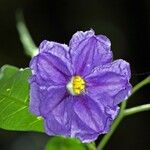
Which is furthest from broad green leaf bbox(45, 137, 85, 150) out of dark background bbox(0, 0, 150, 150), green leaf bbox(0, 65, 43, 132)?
dark background bbox(0, 0, 150, 150)

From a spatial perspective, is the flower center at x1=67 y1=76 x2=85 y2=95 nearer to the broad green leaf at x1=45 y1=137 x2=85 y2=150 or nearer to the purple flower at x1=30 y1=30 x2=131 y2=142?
the purple flower at x1=30 y1=30 x2=131 y2=142

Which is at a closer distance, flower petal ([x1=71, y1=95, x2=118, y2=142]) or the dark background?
flower petal ([x1=71, y1=95, x2=118, y2=142])

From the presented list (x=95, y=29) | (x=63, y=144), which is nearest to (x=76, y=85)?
(x=63, y=144)

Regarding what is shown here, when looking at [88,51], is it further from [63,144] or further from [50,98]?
[63,144]

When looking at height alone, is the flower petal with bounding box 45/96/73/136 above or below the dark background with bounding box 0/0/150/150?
above

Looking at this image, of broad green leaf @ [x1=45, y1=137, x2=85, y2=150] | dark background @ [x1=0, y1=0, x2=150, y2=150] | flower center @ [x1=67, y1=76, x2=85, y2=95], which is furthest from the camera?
dark background @ [x1=0, y1=0, x2=150, y2=150]

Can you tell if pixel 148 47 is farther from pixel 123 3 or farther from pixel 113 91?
pixel 113 91

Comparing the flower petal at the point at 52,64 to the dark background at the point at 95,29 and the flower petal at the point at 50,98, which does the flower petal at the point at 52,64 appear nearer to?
the flower petal at the point at 50,98

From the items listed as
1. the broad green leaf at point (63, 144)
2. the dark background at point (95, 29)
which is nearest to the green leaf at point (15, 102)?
the broad green leaf at point (63, 144)
